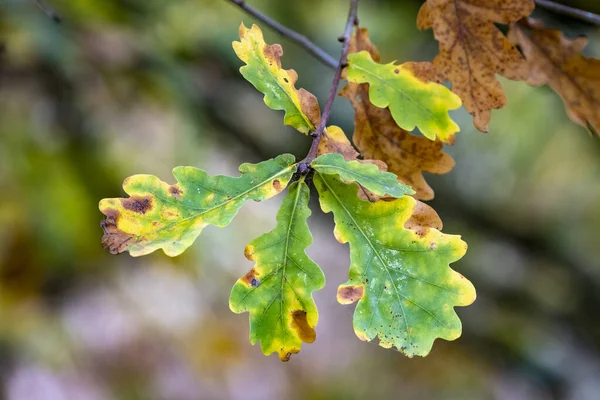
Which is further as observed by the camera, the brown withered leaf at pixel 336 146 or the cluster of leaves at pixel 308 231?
the brown withered leaf at pixel 336 146

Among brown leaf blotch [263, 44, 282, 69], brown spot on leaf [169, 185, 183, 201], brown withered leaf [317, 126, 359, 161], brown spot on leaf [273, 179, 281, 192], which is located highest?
brown leaf blotch [263, 44, 282, 69]

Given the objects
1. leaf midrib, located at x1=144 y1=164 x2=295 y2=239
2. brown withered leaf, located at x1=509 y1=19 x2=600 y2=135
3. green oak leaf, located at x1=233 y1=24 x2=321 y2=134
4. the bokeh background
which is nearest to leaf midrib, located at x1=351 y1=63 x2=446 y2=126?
green oak leaf, located at x1=233 y1=24 x2=321 y2=134

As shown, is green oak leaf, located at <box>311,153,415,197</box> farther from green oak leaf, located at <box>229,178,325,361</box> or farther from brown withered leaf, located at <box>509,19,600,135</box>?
brown withered leaf, located at <box>509,19,600,135</box>

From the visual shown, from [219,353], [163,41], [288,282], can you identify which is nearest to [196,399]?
[219,353]

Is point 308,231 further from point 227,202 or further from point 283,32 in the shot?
point 283,32

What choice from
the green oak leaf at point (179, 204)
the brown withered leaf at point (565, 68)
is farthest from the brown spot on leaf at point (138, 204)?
the brown withered leaf at point (565, 68)

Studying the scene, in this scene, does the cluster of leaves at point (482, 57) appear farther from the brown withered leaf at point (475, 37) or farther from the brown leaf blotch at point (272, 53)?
the brown leaf blotch at point (272, 53)
